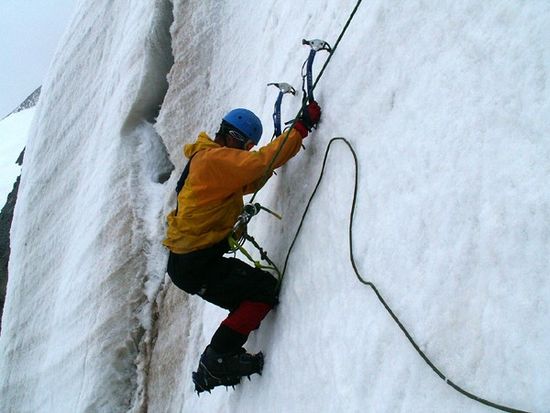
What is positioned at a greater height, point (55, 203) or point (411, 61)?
point (411, 61)

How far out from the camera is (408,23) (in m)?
2.56

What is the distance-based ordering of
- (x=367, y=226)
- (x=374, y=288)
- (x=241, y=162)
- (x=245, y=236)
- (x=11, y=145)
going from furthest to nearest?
(x=11, y=145) → (x=245, y=236) → (x=241, y=162) → (x=367, y=226) → (x=374, y=288)

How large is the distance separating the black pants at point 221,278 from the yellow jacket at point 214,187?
0.23 ft

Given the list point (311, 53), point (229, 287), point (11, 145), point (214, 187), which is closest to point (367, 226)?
point (214, 187)

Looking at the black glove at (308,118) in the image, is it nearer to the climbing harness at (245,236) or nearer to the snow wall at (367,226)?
the snow wall at (367,226)

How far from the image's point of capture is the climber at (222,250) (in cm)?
306

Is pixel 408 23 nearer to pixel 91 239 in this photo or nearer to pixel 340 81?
pixel 340 81

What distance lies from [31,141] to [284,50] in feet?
24.0

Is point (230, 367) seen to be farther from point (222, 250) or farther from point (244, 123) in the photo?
point (244, 123)

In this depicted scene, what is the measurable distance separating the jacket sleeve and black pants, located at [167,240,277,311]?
0.50m

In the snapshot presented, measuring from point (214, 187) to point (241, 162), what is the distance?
0.75ft

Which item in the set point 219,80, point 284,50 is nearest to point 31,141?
point 219,80

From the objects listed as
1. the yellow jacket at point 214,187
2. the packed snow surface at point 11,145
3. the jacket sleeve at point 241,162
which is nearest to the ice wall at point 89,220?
the yellow jacket at point 214,187

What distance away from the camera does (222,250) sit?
3.31 metres
